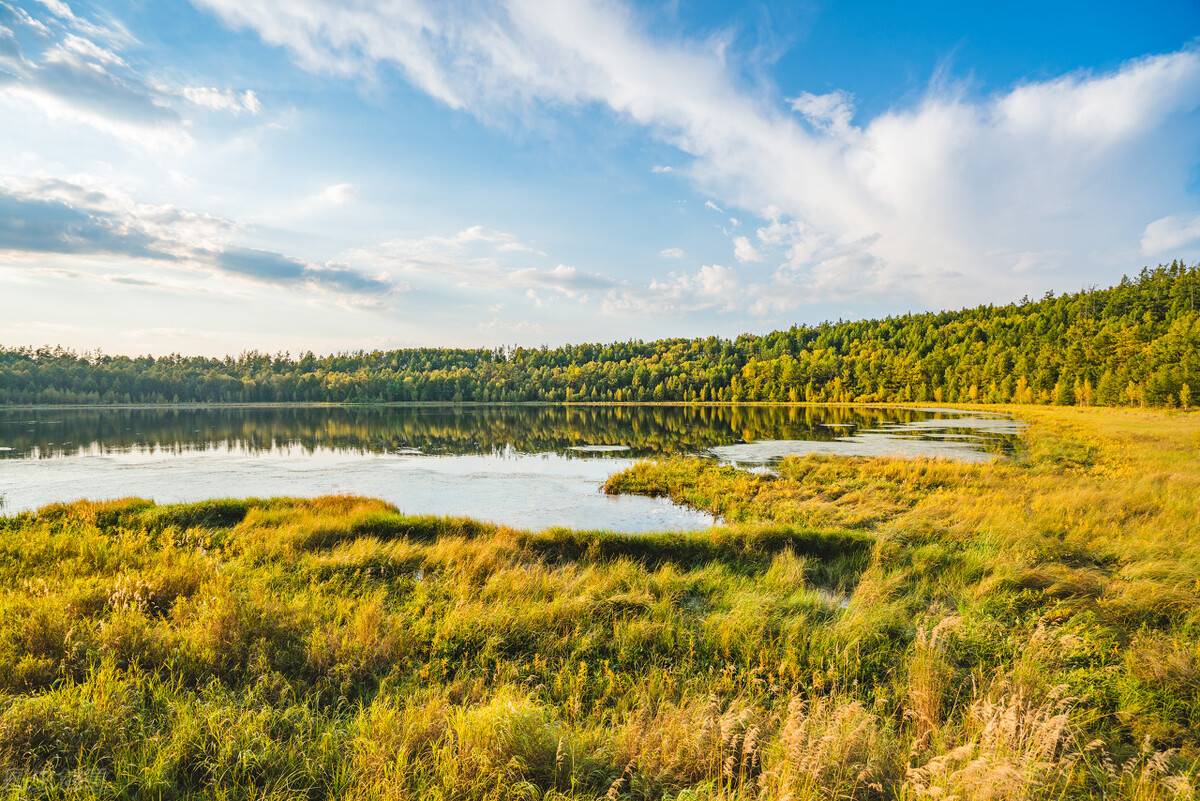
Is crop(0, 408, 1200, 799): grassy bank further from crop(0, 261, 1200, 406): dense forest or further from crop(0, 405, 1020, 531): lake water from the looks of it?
crop(0, 261, 1200, 406): dense forest

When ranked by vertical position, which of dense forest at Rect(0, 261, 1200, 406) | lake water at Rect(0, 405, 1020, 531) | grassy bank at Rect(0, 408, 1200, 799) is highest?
dense forest at Rect(0, 261, 1200, 406)

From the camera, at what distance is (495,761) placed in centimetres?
394

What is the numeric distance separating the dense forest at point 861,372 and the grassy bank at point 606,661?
76.2 meters

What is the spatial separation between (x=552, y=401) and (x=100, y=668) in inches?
6386

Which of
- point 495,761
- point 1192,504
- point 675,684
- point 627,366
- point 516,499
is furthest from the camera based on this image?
point 627,366

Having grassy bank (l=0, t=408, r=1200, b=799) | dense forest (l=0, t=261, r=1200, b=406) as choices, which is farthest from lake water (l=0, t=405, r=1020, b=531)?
dense forest (l=0, t=261, r=1200, b=406)

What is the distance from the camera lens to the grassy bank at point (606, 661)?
3854 mm

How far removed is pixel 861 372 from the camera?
464ft

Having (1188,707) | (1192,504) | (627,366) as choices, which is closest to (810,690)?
(1188,707)

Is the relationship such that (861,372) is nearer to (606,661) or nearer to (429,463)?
(429,463)

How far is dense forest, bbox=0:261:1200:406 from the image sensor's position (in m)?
85.8

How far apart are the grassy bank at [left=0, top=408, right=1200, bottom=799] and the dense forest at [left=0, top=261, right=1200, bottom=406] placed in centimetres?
7616

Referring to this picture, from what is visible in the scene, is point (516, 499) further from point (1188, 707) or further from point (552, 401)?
point (552, 401)

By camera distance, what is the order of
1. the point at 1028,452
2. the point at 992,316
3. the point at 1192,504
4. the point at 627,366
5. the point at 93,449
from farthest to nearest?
the point at 627,366 → the point at 992,316 → the point at 93,449 → the point at 1028,452 → the point at 1192,504
